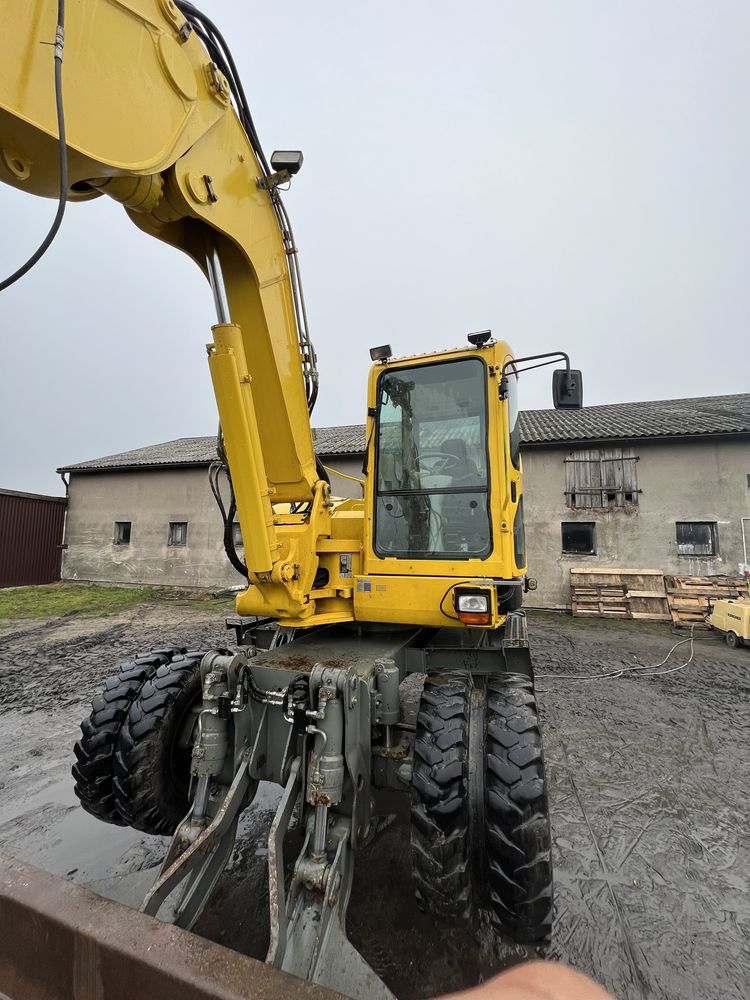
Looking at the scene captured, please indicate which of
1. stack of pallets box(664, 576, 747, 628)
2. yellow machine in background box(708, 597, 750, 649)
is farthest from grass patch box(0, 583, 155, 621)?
yellow machine in background box(708, 597, 750, 649)

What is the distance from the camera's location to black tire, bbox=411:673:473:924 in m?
2.30

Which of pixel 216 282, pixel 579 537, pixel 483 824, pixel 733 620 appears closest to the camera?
pixel 483 824

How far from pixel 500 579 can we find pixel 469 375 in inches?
55.0

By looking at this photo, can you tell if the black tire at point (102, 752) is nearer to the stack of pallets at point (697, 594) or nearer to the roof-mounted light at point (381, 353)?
the roof-mounted light at point (381, 353)

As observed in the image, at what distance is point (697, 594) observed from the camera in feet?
34.8

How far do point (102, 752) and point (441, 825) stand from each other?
2058mm

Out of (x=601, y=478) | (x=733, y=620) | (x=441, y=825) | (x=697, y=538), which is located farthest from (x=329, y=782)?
(x=697, y=538)

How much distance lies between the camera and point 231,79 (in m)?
2.69

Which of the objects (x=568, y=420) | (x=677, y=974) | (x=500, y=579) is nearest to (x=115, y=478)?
(x=568, y=420)

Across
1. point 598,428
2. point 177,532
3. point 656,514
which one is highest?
point 598,428

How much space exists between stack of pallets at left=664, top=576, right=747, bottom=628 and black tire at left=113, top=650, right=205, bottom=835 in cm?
1058

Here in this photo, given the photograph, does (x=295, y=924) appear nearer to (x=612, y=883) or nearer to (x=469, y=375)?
(x=612, y=883)

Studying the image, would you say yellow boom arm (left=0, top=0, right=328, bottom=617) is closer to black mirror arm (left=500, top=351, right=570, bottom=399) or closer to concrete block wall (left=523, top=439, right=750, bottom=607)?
black mirror arm (left=500, top=351, right=570, bottom=399)

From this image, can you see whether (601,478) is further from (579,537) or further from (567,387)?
(567,387)
